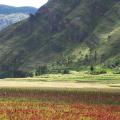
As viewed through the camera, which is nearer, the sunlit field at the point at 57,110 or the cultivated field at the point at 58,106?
the sunlit field at the point at 57,110

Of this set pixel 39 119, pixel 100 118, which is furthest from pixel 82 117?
pixel 39 119

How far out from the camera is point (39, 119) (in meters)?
40.1

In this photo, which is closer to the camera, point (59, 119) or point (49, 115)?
point (59, 119)

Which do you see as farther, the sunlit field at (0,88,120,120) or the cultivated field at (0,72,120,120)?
the cultivated field at (0,72,120,120)

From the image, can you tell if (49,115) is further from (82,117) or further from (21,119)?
(21,119)

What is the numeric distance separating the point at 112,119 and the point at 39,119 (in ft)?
22.7

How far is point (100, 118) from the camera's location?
43.0 m

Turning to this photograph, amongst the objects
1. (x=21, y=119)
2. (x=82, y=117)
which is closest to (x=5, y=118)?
(x=21, y=119)

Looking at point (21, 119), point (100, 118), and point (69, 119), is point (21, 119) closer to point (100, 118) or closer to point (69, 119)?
point (69, 119)

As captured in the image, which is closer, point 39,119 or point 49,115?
point 39,119

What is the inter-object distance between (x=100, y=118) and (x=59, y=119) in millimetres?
4705

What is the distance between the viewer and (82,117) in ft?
145

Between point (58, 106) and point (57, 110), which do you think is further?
Result: point (58, 106)

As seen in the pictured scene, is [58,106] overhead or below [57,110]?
below
